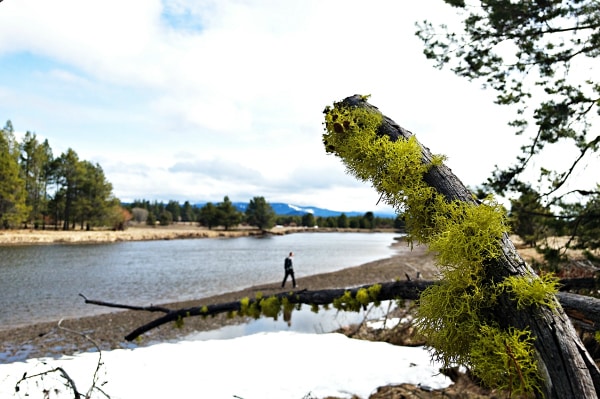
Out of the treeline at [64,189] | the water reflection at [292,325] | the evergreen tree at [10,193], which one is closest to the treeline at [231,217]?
the treeline at [64,189]

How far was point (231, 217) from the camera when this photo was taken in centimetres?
9569

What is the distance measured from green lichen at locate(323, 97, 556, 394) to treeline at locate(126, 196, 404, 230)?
244 feet

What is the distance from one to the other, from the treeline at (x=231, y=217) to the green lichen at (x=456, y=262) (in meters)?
74.3

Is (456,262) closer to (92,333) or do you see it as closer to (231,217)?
(92,333)

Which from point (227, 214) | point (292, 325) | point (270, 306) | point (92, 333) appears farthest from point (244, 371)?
point (227, 214)

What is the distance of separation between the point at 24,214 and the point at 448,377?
63.3 m

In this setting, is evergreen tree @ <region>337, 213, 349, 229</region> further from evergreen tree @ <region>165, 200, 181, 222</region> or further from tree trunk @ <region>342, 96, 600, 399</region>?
tree trunk @ <region>342, 96, 600, 399</region>

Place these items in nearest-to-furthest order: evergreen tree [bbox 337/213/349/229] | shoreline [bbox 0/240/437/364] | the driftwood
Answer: the driftwood → shoreline [bbox 0/240/437/364] → evergreen tree [bbox 337/213/349/229]

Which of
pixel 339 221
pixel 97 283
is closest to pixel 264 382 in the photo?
pixel 97 283

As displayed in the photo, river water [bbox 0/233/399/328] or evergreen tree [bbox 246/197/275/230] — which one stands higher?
evergreen tree [bbox 246/197/275/230]

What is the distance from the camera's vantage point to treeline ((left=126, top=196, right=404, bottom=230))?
95250mm

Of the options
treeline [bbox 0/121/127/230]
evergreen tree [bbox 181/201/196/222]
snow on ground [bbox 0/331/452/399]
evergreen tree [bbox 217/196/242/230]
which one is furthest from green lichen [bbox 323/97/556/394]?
evergreen tree [bbox 181/201/196/222]

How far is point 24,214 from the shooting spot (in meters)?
52.9

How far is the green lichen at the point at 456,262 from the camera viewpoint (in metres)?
1.25
